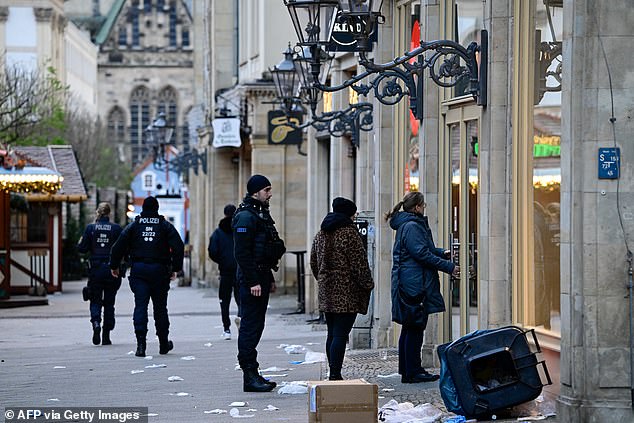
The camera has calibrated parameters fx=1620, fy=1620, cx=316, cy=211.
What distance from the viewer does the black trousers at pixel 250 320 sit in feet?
47.3

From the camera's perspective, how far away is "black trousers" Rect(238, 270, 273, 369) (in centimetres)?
1441

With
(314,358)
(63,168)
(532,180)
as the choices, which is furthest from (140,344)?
(63,168)

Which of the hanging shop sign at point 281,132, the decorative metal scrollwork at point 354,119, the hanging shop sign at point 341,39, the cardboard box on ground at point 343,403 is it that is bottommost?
the cardboard box on ground at point 343,403

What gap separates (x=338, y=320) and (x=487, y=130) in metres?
2.15

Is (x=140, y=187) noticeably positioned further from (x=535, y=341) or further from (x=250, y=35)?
(x=535, y=341)

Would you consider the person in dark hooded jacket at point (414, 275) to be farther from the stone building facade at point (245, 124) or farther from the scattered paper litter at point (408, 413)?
the stone building facade at point (245, 124)

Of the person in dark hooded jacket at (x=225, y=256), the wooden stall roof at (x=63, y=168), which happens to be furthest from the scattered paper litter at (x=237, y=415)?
the wooden stall roof at (x=63, y=168)

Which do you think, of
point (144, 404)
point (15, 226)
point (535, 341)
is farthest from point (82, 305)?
point (535, 341)

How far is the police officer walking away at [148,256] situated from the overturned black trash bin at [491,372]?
22.9 ft

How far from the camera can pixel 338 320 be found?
1441 cm

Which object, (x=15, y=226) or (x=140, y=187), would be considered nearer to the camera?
(x=15, y=226)

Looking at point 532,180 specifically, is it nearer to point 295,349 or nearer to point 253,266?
point 253,266

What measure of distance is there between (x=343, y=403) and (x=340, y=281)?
3428mm

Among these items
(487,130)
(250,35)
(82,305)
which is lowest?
(82,305)
